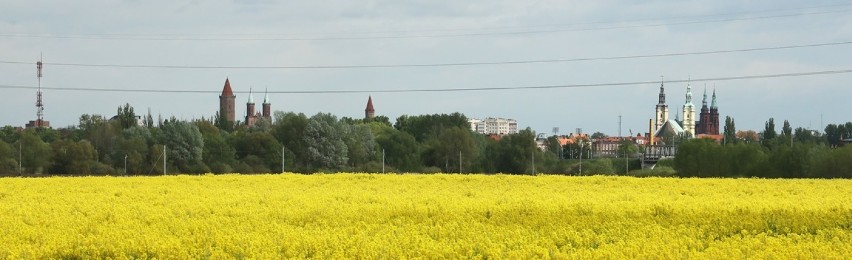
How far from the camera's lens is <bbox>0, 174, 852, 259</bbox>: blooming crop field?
1666 cm

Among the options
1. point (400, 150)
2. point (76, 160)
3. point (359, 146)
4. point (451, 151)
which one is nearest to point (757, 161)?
point (451, 151)

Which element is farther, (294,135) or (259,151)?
(294,135)

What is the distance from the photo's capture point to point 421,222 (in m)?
22.3


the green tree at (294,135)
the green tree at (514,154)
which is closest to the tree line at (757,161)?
the green tree at (514,154)

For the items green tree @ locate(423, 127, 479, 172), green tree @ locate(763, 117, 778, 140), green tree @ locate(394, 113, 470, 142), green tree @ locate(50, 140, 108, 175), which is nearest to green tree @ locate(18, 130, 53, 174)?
green tree @ locate(50, 140, 108, 175)

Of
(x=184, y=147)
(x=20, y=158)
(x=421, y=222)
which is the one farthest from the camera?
(x=184, y=147)

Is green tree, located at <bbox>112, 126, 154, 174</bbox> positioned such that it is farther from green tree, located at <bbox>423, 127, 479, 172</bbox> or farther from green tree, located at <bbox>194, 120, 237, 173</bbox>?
green tree, located at <bbox>423, 127, 479, 172</bbox>

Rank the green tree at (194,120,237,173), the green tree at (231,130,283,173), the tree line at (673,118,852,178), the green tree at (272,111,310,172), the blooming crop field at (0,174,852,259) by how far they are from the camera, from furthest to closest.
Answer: the green tree at (272,111,310,172)
the green tree at (231,130,283,173)
the green tree at (194,120,237,173)
the tree line at (673,118,852,178)
the blooming crop field at (0,174,852,259)

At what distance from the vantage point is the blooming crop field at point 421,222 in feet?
54.6

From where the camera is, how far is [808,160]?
78.1 m

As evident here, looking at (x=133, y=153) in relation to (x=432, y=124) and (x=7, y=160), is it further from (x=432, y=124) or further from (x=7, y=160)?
(x=432, y=124)

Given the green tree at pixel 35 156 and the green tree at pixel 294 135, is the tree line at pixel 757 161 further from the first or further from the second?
the green tree at pixel 35 156

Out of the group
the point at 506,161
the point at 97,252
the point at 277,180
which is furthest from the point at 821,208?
the point at 506,161

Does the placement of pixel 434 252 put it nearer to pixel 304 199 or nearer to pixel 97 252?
pixel 97 252
